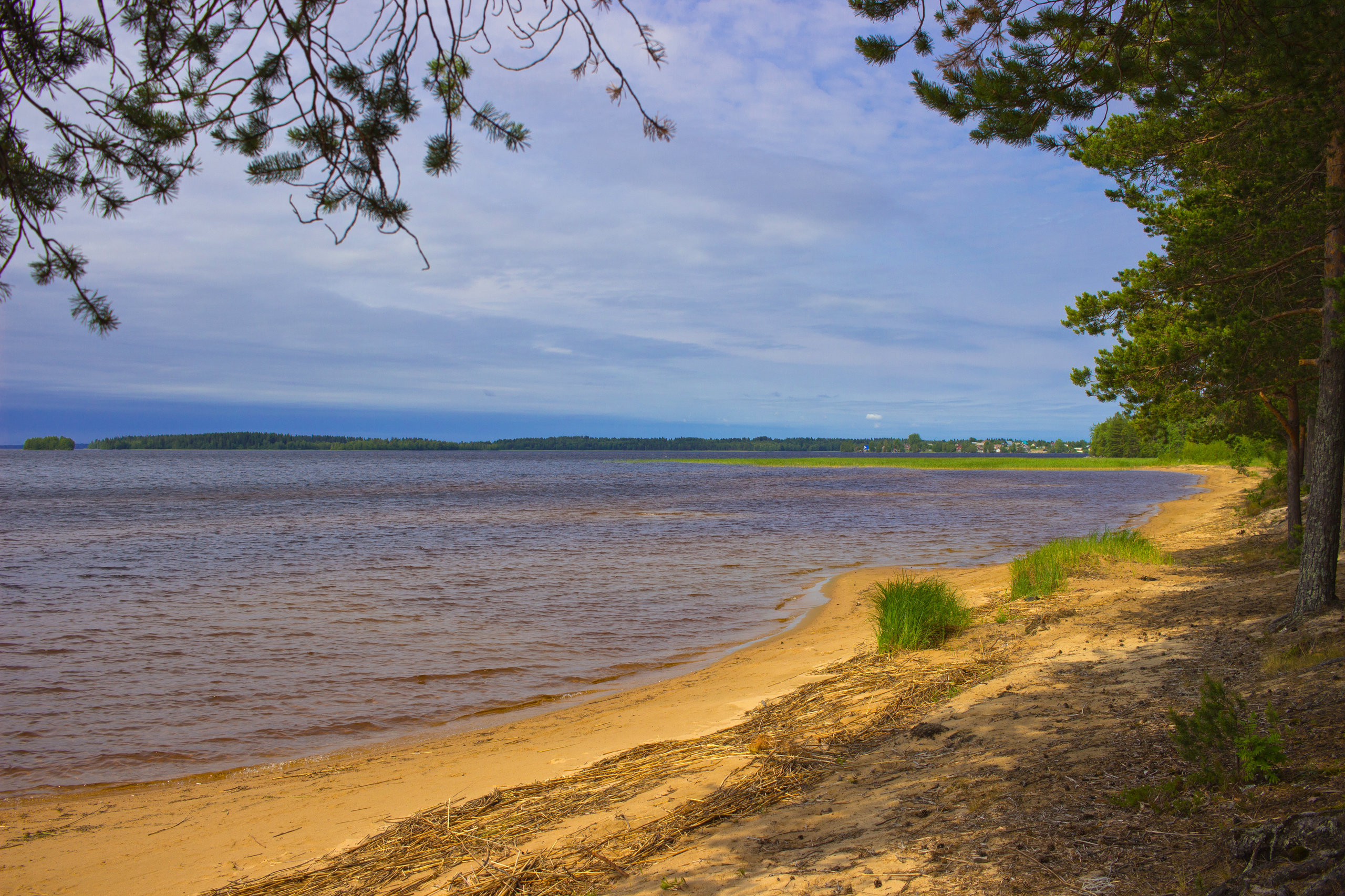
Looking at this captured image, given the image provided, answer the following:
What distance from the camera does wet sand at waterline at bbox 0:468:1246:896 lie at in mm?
5352

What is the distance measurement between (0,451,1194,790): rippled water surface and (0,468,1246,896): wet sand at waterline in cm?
76

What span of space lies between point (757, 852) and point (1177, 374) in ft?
30.1

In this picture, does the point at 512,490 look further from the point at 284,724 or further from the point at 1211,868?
the point at 1211,868

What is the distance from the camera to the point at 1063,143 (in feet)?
20.2

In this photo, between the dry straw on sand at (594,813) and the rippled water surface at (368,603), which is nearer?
the dry straw on sand at (594,813)

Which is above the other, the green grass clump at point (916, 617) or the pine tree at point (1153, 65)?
the pine tree at point (1153, 65)

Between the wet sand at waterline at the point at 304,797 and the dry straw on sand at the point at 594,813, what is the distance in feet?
1.47

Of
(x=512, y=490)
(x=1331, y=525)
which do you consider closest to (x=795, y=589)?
(x=1331, y=525)

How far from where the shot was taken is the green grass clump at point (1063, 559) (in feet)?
40.6

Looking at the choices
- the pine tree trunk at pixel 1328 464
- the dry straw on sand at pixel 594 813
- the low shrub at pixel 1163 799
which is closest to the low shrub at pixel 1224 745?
the low shrub at pixel 1163 799

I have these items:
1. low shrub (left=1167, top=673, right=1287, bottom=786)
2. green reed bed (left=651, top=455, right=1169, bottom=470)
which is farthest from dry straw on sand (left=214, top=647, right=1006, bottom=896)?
green reed bed (left=651, top=455, right=1169, bottom=470)

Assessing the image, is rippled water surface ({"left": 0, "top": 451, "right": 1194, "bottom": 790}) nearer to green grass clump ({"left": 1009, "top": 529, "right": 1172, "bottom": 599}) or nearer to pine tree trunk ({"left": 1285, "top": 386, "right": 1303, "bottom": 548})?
green grass clump ({"left": 1009, "top": 529, "right": 1172, "bottom": 599})

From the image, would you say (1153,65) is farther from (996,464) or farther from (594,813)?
(996,464)

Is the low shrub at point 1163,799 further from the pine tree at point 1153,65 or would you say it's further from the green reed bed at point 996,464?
the green reed bed at point 996,464
